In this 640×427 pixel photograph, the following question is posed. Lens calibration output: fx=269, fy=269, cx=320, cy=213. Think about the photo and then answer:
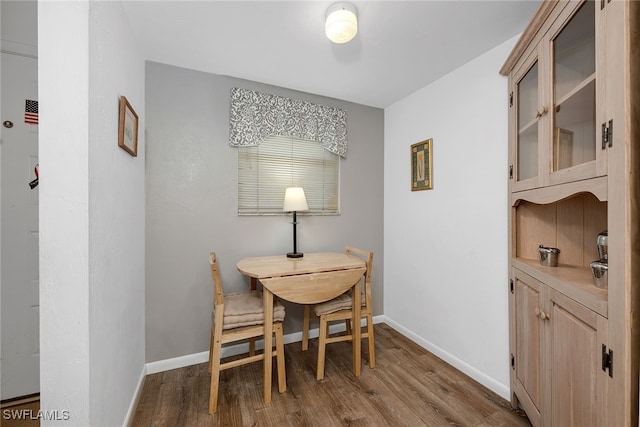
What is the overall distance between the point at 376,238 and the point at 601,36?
2.26m

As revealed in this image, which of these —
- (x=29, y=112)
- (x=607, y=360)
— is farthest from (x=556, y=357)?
(x=29, y=112)

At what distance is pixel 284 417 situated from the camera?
1.59 meters

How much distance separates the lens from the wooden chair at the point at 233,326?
5.38ft

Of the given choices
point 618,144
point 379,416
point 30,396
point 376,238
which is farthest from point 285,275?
point 30,396

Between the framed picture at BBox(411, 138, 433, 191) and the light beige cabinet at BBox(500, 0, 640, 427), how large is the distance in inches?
29.4

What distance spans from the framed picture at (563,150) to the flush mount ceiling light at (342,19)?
1.11 metres

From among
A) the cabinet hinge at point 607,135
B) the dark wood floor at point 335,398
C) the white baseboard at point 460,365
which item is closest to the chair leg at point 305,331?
the dark wood floor at point 335,398

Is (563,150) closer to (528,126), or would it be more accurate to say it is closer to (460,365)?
(528,126)

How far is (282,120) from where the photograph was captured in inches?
96.0

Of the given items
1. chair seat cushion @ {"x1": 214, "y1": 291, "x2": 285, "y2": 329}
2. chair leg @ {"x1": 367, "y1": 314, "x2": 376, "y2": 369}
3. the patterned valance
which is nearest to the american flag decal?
the patterned valance

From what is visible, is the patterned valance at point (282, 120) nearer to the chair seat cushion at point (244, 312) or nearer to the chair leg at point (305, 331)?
the chair seat cushion at point (244, 312)

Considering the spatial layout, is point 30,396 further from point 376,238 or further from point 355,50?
point 355,50

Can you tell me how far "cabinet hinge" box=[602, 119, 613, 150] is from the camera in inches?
32.2

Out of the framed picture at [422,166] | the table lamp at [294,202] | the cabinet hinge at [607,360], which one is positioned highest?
the framed picture at [422,166]
